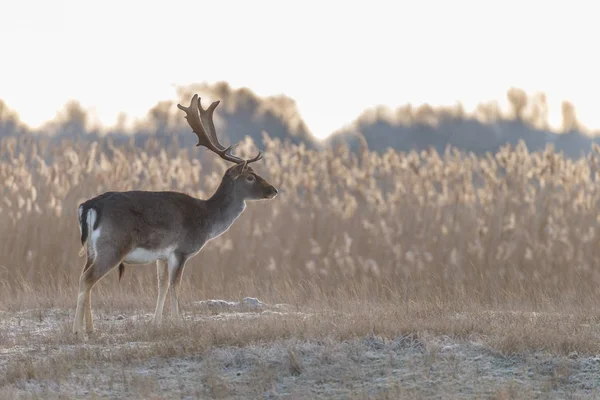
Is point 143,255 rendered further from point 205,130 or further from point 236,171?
point 205,130

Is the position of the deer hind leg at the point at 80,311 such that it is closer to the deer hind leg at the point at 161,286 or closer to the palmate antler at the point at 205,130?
the deer hind leg at the point at 161,286

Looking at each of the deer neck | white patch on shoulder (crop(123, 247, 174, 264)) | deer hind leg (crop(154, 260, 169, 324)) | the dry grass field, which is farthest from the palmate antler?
the dry grass field

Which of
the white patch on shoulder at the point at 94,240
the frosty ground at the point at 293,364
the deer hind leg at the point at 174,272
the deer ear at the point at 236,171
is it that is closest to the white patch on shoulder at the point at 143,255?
the deer hind leg at the point at 174,272

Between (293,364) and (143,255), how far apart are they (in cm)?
294

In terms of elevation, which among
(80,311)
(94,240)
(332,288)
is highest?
(94,240)

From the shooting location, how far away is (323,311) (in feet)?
37.3

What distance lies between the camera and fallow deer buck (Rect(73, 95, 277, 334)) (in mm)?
10406

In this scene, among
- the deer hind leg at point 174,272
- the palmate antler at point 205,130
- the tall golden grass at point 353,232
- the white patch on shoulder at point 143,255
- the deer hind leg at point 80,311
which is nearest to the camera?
the deer hind leg at point 80,311

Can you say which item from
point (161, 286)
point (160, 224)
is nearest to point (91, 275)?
point (160, 224)

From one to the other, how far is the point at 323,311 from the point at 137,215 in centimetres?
219

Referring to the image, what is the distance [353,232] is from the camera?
1622 cm

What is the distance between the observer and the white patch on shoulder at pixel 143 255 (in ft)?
35.2

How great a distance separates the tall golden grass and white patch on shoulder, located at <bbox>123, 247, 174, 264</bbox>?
75.7 inches

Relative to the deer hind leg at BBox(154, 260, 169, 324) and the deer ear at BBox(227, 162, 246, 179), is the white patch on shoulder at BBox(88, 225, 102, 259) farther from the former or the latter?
Result: the deer ear at BBox(227, 162, 246, 179)
